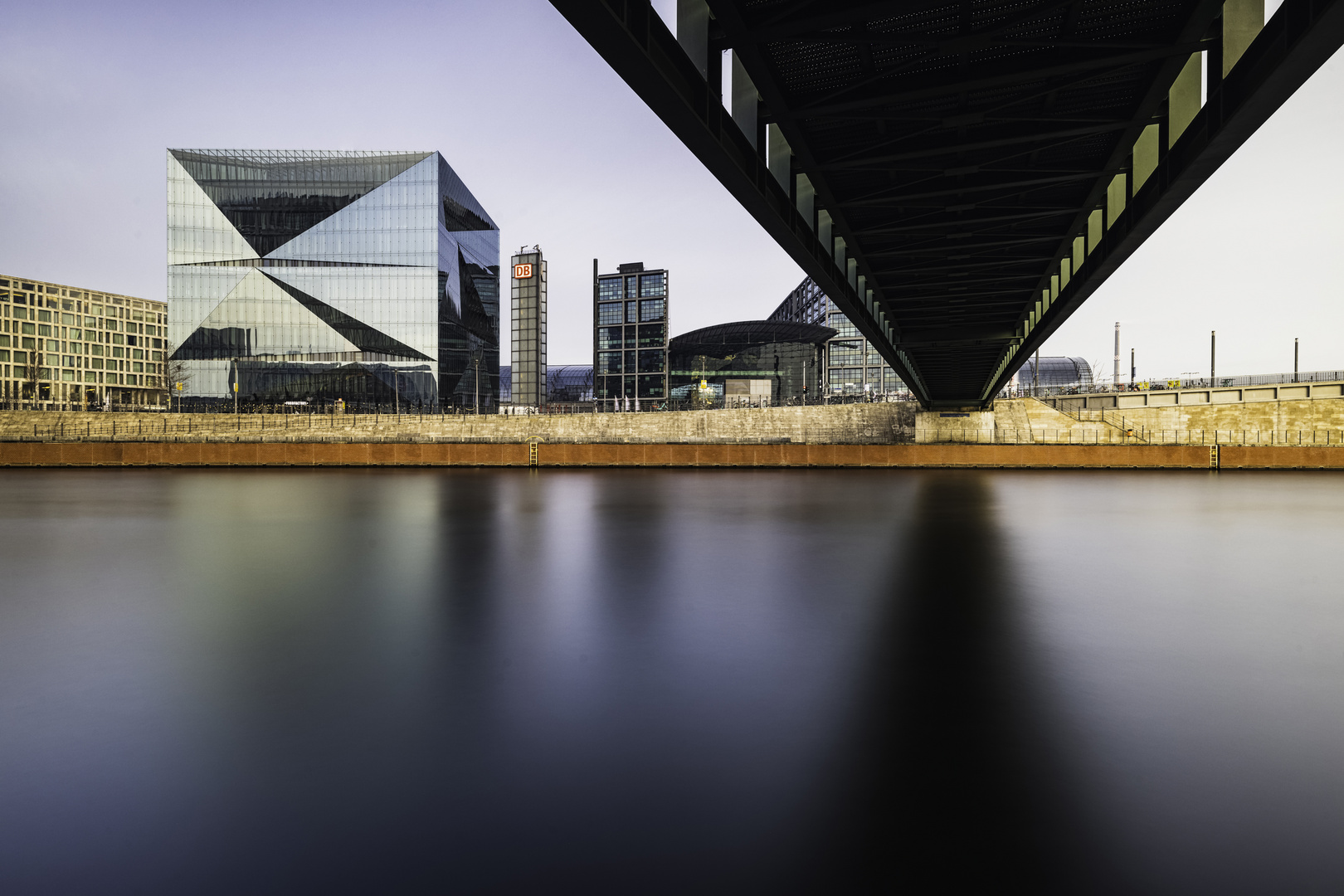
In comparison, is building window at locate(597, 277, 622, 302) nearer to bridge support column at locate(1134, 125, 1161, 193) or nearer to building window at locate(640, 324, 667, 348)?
building window at locate(640, 324, 667, 348)

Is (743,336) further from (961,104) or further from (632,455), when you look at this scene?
(961,104)

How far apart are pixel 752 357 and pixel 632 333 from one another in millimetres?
21474

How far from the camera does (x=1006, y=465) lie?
150ft

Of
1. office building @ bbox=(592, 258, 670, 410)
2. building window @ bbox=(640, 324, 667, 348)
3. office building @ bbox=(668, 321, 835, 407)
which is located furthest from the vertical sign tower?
office building @ bbox=(668, 321, 835, 407)

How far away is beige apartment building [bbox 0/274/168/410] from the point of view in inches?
4471

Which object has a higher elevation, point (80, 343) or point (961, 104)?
point (80, 343)

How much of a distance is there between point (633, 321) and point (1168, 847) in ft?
360

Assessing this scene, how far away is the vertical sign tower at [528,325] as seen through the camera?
362ft

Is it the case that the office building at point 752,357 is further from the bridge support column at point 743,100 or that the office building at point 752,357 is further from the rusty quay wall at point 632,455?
the bridge support column at point 743,100

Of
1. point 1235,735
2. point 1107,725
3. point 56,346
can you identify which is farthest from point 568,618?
point 56,346

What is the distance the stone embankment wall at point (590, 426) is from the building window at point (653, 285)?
189ft

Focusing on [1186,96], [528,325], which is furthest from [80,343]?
[1186,96]

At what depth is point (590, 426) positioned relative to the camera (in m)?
55.0

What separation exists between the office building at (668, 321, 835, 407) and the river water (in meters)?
89.7
